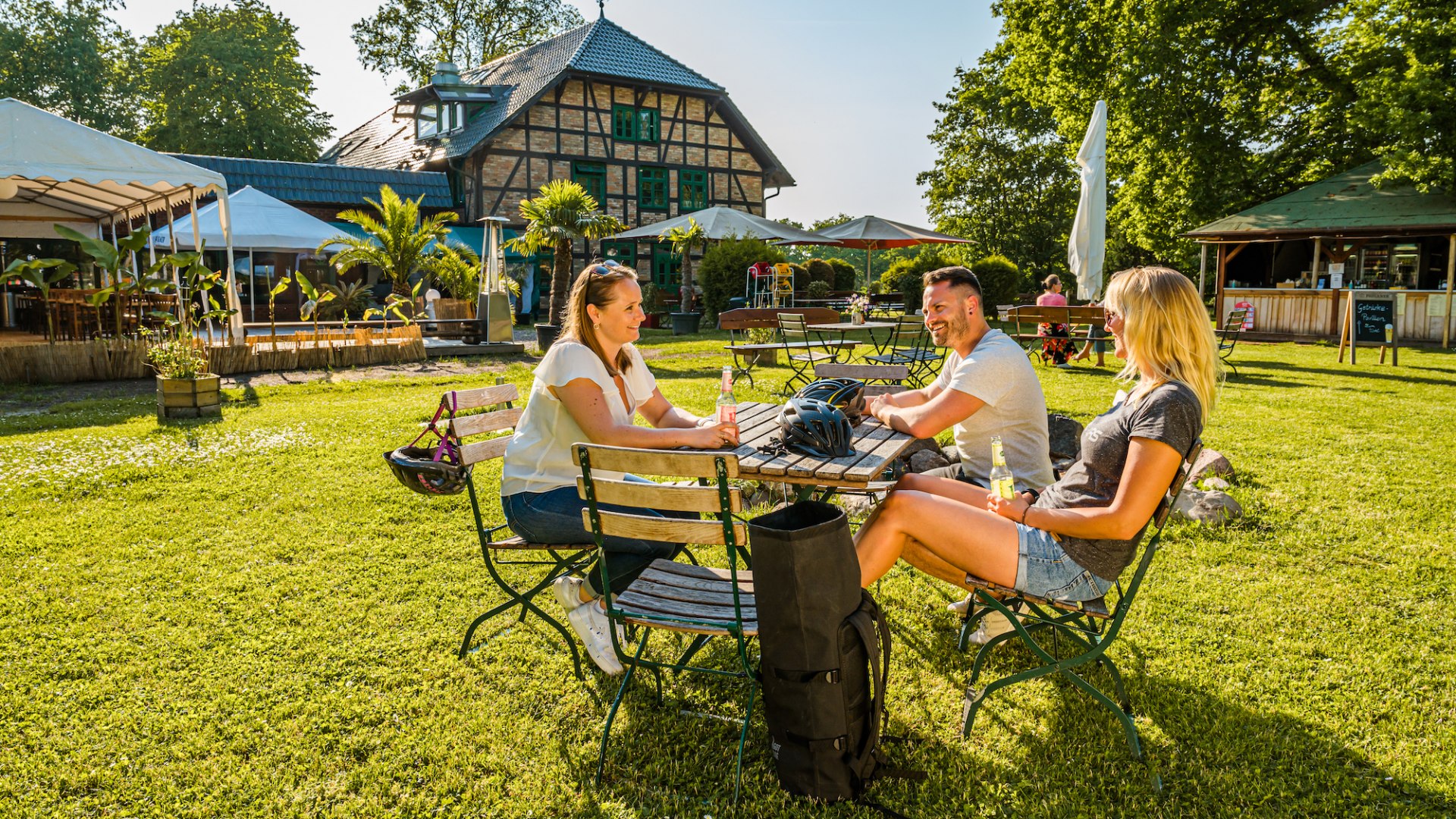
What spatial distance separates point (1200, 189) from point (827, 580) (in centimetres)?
2274

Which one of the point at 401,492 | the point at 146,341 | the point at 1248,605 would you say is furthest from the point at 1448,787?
the point at 146,341

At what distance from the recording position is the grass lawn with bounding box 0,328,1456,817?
2.74m

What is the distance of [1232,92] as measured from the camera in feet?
70.6

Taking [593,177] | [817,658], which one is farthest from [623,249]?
[817,658]

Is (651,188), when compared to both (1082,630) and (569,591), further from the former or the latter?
(1082,630)

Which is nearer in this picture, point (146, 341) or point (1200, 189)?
point (146, 341)

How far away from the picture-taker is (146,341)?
11594 mm

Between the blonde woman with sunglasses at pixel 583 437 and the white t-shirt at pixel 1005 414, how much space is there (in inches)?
42.0

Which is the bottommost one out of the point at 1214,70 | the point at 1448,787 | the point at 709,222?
the point at 1448,787

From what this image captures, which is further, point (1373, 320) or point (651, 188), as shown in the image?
point (651, 188)

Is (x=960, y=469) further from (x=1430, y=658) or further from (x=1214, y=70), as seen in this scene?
(x=1214, y=70)

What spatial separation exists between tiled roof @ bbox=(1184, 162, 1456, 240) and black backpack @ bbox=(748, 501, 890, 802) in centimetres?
1968

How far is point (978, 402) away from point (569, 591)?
179 cm

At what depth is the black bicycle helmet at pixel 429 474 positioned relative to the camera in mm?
3592
